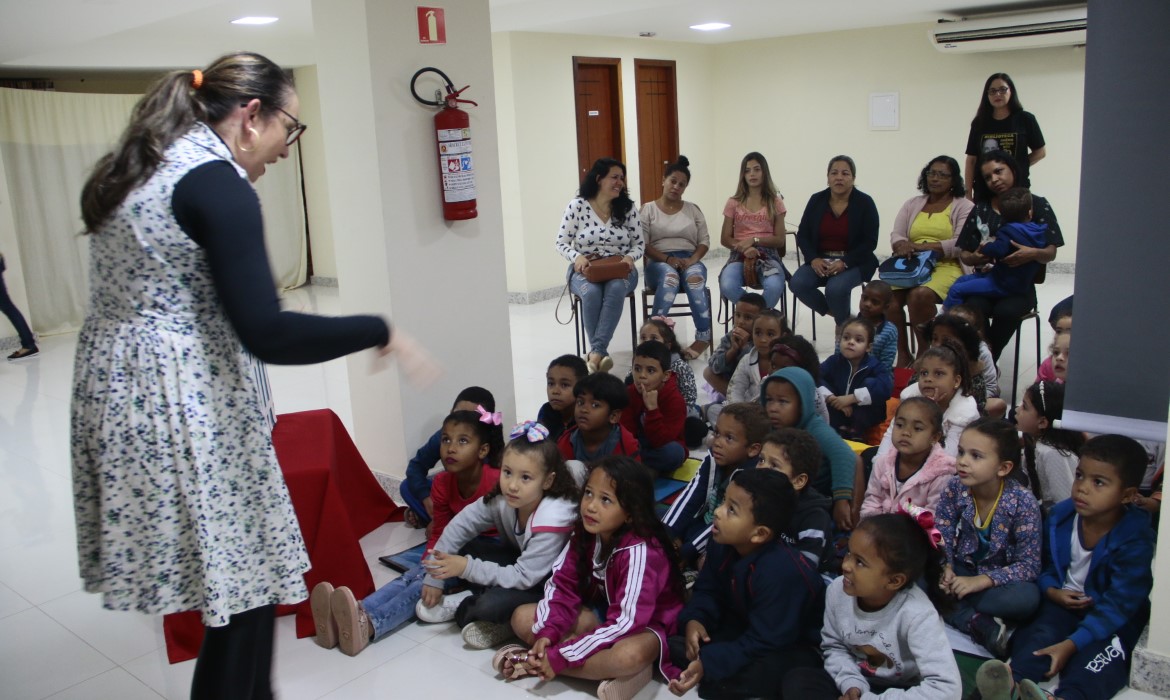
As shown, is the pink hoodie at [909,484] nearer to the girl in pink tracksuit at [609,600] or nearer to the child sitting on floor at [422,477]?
the girl in pink tracksuit at [609,600]

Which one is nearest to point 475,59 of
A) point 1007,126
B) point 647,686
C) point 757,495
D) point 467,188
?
point 467,188

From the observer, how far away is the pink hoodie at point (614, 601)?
2.43m

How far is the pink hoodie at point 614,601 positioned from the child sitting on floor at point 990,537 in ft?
2.46

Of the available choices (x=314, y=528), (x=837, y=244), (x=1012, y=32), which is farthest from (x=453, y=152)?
(x=1012, y=32)

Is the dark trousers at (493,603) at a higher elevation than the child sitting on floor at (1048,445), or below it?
below

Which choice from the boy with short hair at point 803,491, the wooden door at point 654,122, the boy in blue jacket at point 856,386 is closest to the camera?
the boy with short hair at point 803,491

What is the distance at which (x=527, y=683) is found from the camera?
2.50 m

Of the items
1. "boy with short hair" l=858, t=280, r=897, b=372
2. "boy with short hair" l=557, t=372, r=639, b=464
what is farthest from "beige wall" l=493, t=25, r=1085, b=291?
"boy with short hair" l=557, t=372, r=639, b=464

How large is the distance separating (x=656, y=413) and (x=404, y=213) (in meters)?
1.24

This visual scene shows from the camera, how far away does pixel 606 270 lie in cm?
541

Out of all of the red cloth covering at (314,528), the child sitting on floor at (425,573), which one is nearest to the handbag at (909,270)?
the child sitting on floor at (425,573)

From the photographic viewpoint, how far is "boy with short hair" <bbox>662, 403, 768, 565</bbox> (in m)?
2.92

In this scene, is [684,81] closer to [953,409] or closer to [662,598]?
[953,409]

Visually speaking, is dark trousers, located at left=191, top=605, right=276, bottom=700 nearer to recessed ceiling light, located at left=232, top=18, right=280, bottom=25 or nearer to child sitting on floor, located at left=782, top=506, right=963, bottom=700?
child sitting on floor, located at left=782, top=506, right=963, bottom=700
